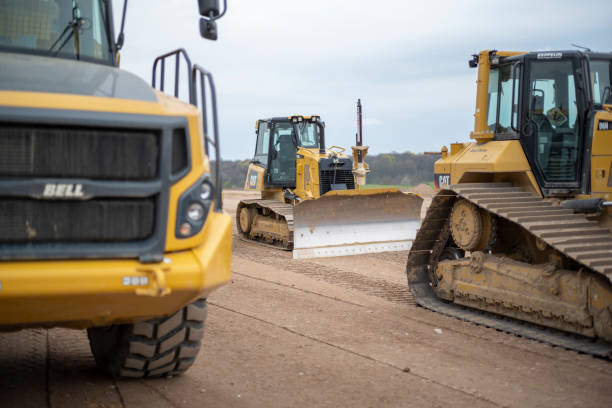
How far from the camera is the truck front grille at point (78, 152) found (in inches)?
136

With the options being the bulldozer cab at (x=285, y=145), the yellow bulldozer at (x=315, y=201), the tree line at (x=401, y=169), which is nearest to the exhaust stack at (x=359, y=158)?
the yellow bulldozer at (x=315, y=201)

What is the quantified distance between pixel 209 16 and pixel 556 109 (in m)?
4.86

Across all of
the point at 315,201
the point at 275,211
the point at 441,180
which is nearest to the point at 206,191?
the point at 441,180

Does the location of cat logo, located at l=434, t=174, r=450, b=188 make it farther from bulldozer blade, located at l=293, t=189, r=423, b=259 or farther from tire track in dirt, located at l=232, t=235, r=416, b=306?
bulldozer blade, located at l=293, t=189, r=423, b=259

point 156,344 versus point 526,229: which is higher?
point 526,229

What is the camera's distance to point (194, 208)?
384 cm

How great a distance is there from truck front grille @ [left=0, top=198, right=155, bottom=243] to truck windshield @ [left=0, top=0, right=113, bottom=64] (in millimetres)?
1622

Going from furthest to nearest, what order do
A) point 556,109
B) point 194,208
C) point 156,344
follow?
point 556,109, point 156,344, point 194,208

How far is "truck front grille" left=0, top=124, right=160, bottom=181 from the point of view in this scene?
136 inches

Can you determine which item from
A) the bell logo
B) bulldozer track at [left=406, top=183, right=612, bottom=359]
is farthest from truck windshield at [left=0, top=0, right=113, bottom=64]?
bulldozer track at [left=406, top=183, right=612, bottom=359]

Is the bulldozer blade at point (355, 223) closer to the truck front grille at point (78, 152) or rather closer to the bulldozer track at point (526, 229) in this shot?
the bulldozer track at point (526, 229)

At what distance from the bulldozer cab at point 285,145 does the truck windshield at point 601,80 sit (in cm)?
930

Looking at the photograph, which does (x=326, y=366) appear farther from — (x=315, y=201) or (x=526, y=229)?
(x=315, y=201)

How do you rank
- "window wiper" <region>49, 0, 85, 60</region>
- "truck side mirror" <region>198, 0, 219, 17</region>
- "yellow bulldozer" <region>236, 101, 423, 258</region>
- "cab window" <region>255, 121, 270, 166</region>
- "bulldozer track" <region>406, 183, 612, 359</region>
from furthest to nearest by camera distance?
"cab window" <region>255, 121, 270, 166</region> < "yellow bulldozer" <region>236, 101, 423, 258</region> < "bulldozer track" <region>406, 183, 612, 359</region> < "window wiper" <region>49, 0, 85, 60</region> < "truck side mirror" <region>198, 0, 219, 17</region>
